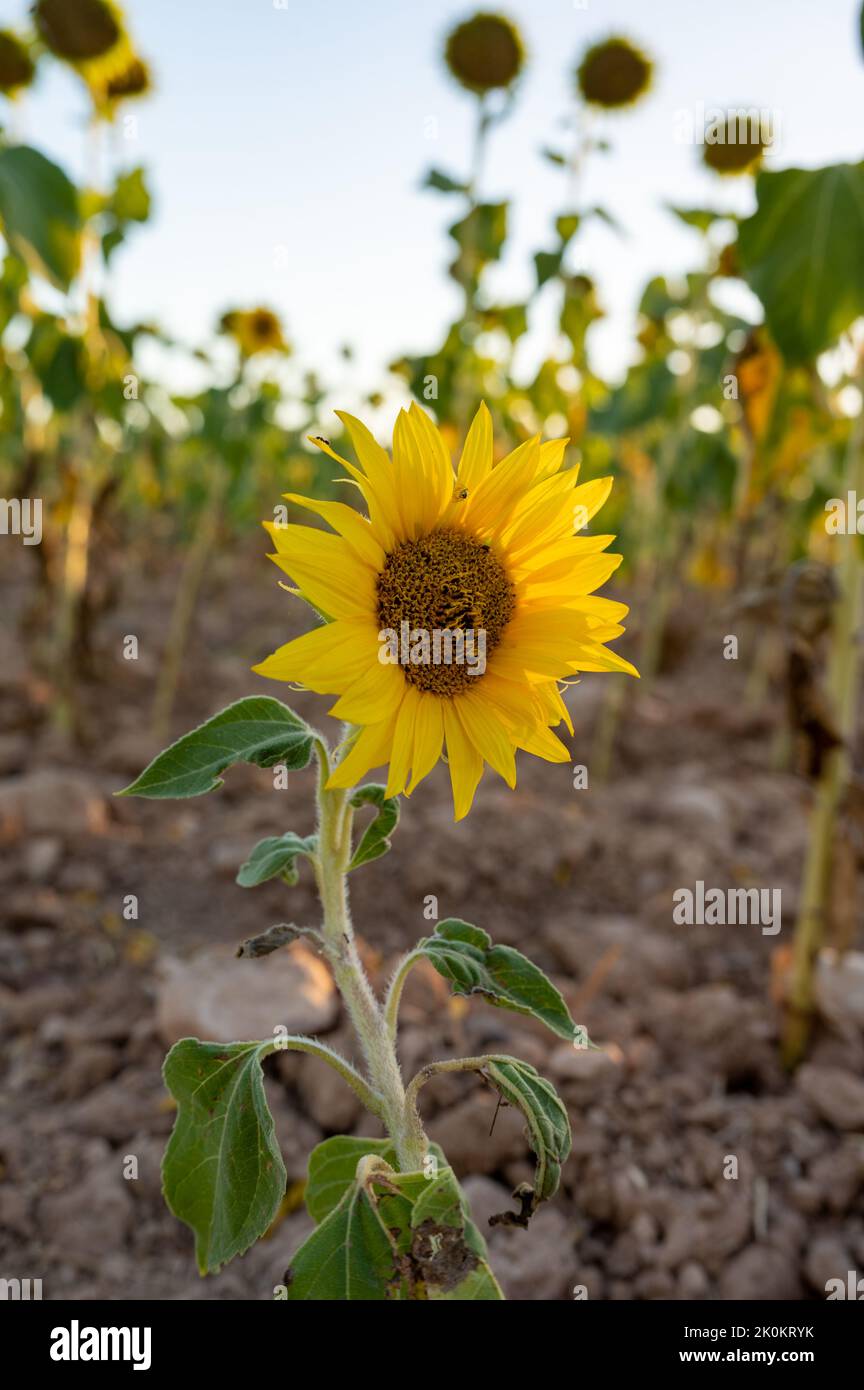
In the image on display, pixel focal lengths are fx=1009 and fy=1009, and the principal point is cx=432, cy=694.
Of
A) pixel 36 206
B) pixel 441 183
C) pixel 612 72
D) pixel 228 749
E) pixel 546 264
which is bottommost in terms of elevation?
pixel 228 749

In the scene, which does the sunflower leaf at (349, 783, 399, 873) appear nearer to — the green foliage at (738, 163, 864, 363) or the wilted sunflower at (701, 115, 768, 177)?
the green foliage at (738, 163, 864, 363)

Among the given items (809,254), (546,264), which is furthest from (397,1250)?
(546,264)

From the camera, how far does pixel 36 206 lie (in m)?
2.58

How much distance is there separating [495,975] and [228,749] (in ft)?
1.44

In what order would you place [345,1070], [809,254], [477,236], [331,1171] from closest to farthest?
[345,1070] < [331,1171] < [809,254] < [477,236]

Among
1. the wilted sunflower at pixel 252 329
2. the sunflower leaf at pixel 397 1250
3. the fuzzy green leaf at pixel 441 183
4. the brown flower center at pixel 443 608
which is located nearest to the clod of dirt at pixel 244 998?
the sunflower leaf at pixel 397 1250

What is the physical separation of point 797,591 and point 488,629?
5.01ft

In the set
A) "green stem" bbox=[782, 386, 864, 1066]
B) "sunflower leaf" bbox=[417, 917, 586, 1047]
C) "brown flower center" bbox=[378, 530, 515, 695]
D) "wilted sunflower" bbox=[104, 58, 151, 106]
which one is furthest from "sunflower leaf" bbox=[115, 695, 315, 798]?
"wilted sunflower" bbox=[104, 58, 151, 106]

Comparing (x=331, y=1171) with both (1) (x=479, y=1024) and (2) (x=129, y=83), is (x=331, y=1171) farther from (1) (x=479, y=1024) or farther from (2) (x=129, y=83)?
(2) (x=129, y=83)

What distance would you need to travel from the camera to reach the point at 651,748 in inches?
207

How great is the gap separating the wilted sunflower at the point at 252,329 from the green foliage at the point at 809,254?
393 centimetres

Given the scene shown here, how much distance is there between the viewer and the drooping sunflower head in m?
3.84
